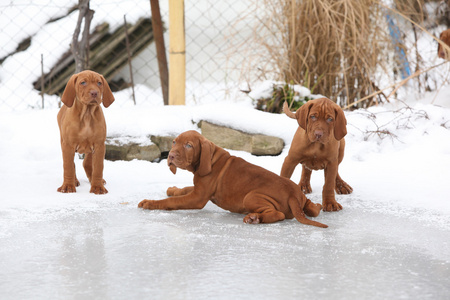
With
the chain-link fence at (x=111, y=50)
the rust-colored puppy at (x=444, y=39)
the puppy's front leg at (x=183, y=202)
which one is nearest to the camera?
the puppy's front leg at (x=183, y=202)

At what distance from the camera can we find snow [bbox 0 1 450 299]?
2.09m

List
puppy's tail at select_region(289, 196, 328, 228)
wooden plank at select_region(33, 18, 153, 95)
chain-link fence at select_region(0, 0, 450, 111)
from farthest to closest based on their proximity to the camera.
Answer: wooden plank at select_region(33, 18, 153, 95), chain-link fence at select_region(0, 0, 450, 111), puppy's tail at select_region(289, 196, 328, 228)

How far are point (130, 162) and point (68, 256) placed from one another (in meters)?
2.23

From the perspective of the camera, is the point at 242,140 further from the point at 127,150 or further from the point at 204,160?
the point at 204,160

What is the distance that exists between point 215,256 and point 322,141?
3.36 feet

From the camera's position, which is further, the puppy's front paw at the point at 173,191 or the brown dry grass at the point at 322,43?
the brown dry grass at the point at 322,43

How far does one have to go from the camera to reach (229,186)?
3.14 meters

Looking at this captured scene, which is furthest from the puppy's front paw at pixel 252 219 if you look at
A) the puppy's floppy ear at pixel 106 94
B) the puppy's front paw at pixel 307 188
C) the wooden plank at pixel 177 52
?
the wooden plank at pixel 177 52

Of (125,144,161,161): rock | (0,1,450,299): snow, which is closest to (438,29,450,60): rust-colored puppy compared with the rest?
(0,1,450,299): snow

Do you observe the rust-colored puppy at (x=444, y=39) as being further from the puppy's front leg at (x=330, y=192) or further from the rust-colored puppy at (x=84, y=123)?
the rust-colored puppy at (x=84, y=123)

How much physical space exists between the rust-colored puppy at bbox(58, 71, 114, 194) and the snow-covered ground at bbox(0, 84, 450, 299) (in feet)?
0.49

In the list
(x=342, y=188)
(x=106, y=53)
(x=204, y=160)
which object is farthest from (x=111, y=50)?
(x=204, y=160)

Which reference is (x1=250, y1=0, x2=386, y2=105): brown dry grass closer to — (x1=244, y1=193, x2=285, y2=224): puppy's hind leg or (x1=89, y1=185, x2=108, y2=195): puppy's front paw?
(x1=89, y1=185, x2=108, y2=195): puppy's front paw

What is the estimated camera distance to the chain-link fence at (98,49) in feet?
24.8
